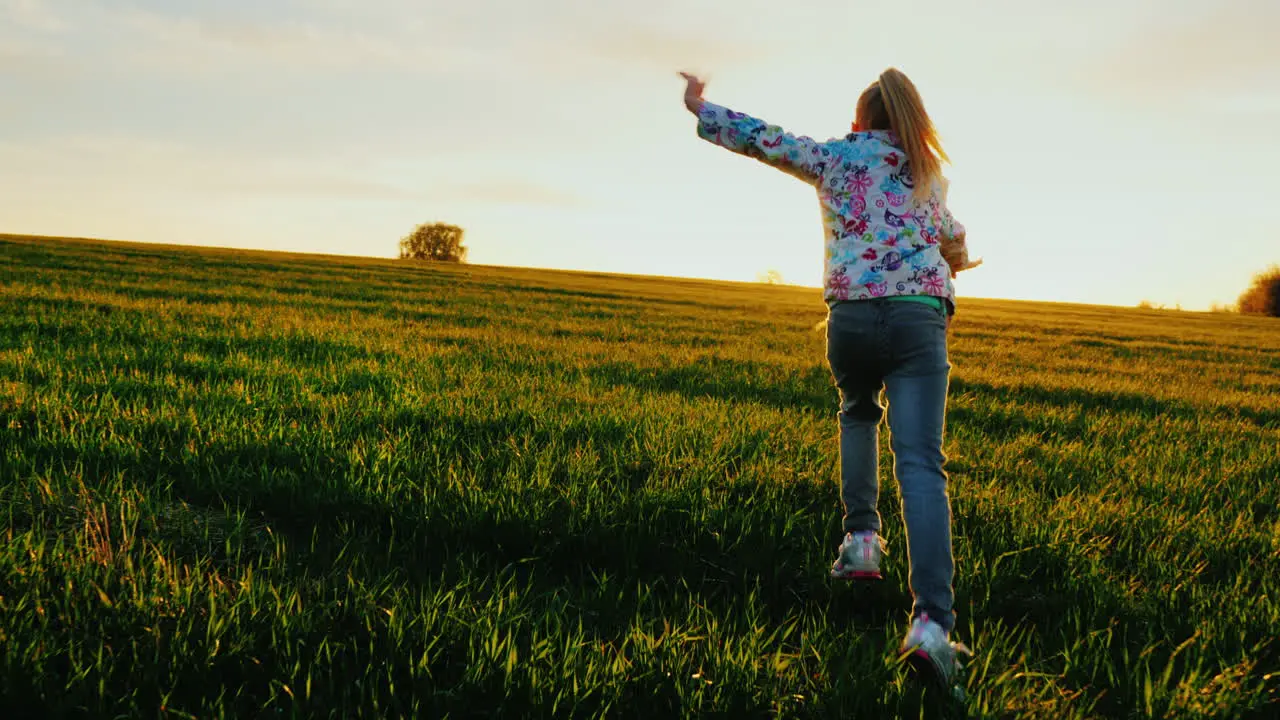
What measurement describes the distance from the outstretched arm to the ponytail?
291 millimetres

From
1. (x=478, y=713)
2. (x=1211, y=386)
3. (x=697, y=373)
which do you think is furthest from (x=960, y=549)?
(x=1211, y=386)

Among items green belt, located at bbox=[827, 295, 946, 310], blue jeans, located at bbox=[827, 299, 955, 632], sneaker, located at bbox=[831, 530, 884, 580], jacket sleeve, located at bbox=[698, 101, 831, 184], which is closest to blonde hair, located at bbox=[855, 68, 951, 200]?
jacket sleeve, located at bbox=[698, 101, 831, 184]

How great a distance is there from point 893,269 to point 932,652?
133 cm

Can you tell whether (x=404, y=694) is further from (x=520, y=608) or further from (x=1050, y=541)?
(x=1050, y=541)

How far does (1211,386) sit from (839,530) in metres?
9.94

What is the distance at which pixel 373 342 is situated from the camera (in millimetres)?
8383

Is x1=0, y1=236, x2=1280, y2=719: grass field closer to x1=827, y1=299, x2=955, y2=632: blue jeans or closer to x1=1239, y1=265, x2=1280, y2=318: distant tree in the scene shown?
x1=827, y1=299, x2=955, y2=632: blue jeans

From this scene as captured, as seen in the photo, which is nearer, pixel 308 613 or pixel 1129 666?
pixel 308 613

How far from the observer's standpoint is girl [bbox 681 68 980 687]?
2523mm

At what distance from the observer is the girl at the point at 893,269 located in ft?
8.28

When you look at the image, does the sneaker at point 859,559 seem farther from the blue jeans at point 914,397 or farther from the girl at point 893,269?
the blue jeans at point 914,397

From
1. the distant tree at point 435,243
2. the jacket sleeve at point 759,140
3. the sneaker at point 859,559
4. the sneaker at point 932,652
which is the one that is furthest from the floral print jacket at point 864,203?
the distant tree at point 435,243

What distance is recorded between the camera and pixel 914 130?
108 inches

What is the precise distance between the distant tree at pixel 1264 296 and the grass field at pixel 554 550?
7385 cm
